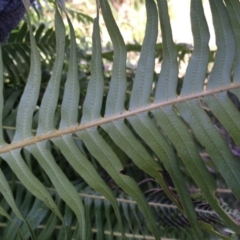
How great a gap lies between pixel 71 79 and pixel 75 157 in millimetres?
111

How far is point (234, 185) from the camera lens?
54 centimetres

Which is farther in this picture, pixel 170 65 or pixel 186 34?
pixel 186 34

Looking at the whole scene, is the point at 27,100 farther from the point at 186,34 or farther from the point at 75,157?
the point at 186,34

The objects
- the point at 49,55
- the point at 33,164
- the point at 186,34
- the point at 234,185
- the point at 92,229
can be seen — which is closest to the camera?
the point at 234,185

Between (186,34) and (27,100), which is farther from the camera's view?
(186,34)

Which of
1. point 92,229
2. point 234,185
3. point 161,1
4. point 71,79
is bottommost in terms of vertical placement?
point 92,229

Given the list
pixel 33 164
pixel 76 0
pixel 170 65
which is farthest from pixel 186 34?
pixel 170 65

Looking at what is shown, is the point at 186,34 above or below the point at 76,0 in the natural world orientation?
below

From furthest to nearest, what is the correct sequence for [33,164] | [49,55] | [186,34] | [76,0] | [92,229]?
[186,34] < [76,0] < [49,55] < [33,164] < [92,229]

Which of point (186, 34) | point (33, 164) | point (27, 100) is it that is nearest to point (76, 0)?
point (186, 34)

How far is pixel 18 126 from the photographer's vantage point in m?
0.63

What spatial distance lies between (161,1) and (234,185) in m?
0.25

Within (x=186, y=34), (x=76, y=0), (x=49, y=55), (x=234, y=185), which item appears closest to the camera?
(x=234, y=185)

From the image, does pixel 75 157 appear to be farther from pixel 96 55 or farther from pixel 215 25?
pixel 215 25
